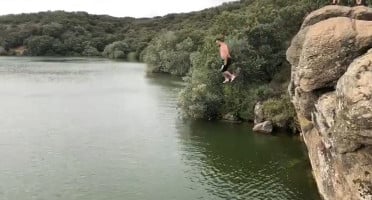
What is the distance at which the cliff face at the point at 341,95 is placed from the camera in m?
20.3

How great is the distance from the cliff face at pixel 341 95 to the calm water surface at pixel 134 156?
22.4ft

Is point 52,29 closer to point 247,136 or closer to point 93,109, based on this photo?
point 93,109

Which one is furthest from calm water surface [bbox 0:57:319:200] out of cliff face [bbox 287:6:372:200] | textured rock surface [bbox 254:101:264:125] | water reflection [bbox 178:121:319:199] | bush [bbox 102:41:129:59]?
bush [bbox 102:41:129:59]

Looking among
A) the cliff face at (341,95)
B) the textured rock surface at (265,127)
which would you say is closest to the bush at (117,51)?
the textured rock surface at (265,127)

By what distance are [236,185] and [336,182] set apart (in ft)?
30.9

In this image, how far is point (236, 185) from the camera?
3344 cm

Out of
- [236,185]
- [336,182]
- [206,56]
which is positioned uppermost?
[206,56]

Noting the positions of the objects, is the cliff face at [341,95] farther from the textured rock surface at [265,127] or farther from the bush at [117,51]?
the bush at [117,51]

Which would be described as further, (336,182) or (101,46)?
(101,46)

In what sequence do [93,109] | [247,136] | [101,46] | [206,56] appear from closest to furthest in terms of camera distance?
[247,136] < [206,56] < [93,109] < [101,46]

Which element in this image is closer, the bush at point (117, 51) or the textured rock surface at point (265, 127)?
the textured rock surface at point (265, 127)

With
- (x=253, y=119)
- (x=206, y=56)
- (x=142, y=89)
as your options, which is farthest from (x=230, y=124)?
(x=142, y=89)

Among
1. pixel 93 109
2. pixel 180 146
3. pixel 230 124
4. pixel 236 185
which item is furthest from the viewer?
pixel 93 109

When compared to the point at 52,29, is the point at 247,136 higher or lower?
lower
